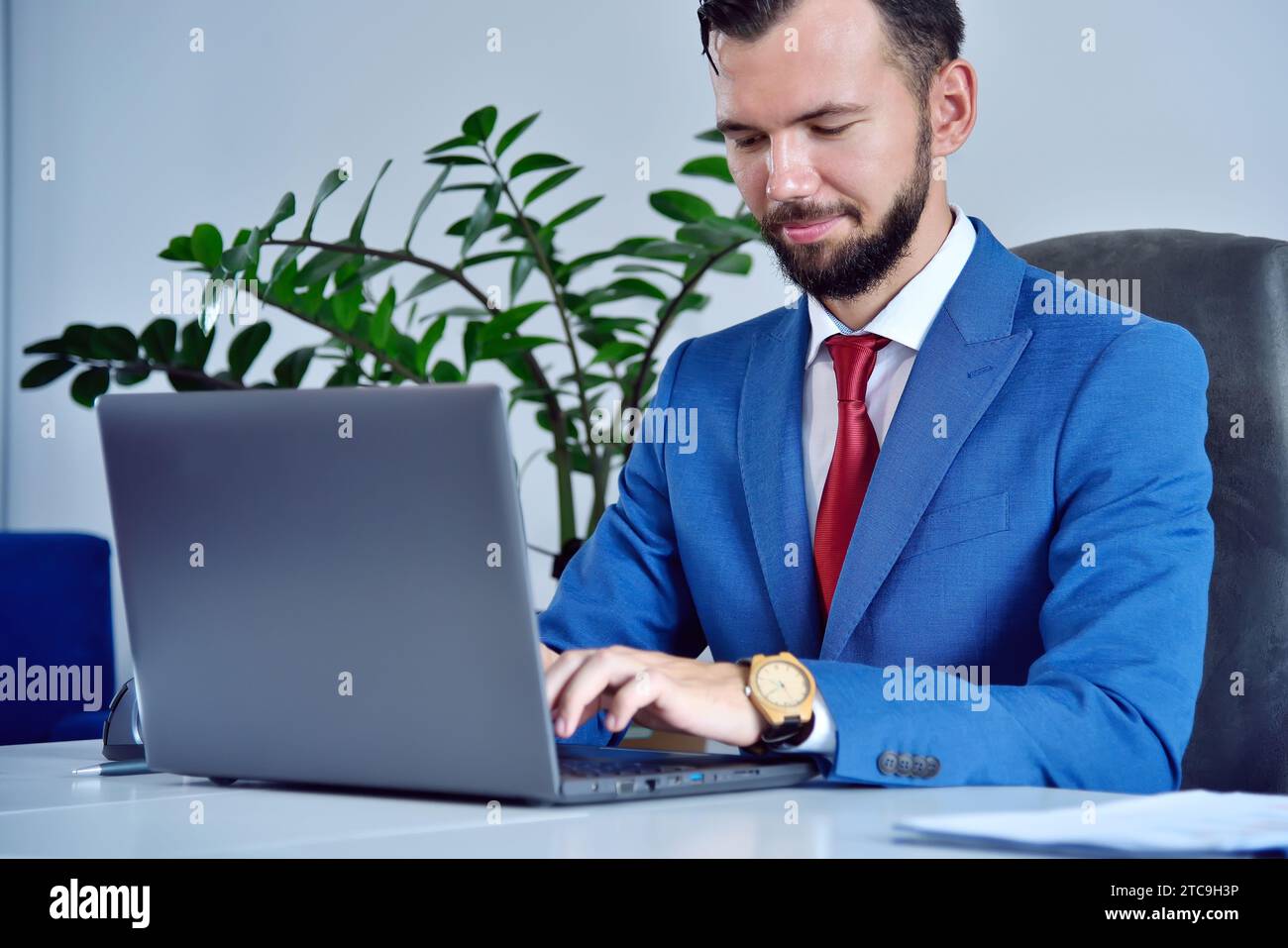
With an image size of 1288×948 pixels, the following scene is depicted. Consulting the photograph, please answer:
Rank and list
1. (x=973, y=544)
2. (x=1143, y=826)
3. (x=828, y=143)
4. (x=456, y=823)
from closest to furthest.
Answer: (x=1143, y=826)
(x=456, y=823)
(x=973, y=544)
(x=828, y=143)

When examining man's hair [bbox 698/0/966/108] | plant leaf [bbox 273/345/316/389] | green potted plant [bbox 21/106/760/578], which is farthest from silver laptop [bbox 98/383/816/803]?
plant leaf [bbox 273/345/316/389]

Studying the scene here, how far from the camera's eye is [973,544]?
4.33 feet

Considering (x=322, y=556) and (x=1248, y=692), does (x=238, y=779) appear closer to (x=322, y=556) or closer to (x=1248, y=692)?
(x=322, y=556)

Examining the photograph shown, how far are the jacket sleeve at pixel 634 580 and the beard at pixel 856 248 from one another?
9.3 inches

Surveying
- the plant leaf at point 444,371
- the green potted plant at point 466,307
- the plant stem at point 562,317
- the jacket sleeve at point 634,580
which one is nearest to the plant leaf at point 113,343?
the green potted plant at point 466,307

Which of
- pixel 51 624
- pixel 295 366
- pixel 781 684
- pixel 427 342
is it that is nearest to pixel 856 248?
A: pixel 781 684

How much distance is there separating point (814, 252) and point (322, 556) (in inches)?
30.5

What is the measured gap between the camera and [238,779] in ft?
3.36

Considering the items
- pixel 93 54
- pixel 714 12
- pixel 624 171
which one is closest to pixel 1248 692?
pixel 714 12

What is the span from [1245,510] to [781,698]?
0.71 meters

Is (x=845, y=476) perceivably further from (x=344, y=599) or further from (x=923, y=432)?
(x=344, y=599)

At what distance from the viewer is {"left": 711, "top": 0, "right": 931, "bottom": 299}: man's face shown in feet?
4.63

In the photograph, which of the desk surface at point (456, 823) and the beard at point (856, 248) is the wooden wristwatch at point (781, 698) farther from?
the beard at point (856, 248)

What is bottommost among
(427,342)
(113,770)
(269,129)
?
(113,770)
